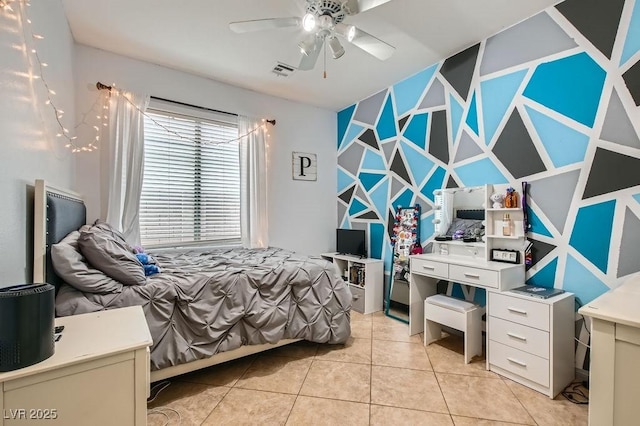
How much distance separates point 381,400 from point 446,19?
2.91 metres

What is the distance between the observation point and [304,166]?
13.9ft

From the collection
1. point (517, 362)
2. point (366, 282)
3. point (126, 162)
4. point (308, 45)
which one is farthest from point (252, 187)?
point (517, 362)

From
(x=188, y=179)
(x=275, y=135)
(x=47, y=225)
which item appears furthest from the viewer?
(x=275, y=135)

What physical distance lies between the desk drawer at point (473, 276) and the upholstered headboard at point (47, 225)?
278cm

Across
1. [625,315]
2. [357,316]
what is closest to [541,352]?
[625,315]

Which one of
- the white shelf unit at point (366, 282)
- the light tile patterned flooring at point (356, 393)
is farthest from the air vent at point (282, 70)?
the light tile patterned flooring at point (356, 393)

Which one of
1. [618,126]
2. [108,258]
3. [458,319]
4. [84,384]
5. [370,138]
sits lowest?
[458,319]

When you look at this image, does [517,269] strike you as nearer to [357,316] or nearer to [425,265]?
[425,265]

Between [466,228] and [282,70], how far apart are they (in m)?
2.57

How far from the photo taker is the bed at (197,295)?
161cm

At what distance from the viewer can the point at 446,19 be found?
2.40 metres

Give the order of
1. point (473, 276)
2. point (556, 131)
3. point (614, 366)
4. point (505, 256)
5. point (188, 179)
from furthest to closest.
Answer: point (188, 179) → point (505, 256) → point (473, 276) → point (556, 131) → point (614, 366)

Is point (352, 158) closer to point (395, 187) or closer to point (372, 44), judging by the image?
point (395, 187)

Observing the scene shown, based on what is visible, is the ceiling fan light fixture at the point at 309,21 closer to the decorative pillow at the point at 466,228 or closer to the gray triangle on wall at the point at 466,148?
the gray triangle on wall at the point at 466,148
